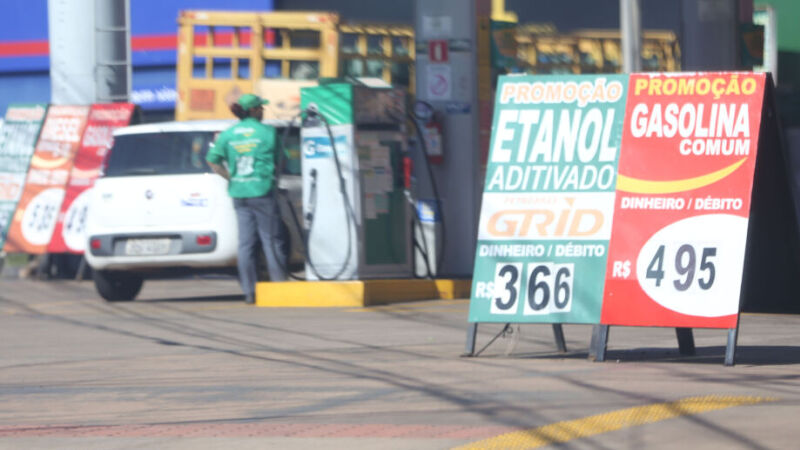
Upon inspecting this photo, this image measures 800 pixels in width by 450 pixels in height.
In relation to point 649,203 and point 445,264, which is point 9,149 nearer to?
point 445,264

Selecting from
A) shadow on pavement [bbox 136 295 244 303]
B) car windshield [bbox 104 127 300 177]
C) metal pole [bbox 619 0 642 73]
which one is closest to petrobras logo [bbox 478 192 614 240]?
metal pole [bbox 619 0 642 73]

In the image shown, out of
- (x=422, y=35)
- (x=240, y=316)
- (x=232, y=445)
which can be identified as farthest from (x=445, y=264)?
(x=232, y=445)

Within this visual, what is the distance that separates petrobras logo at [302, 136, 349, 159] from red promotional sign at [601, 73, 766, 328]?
5252 mm

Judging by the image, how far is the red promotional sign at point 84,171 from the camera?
18.6m

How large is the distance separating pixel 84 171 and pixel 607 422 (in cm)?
1303

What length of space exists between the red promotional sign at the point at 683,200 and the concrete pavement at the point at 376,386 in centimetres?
37

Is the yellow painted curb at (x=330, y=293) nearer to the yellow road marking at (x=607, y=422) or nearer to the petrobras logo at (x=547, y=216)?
the petrobras logo at (x=547, y=216)

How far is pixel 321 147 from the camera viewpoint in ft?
46.1

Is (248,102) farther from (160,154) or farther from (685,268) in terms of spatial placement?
(685,268)

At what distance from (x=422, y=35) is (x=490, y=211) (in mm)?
6709

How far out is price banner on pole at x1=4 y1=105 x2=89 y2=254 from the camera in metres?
18.9

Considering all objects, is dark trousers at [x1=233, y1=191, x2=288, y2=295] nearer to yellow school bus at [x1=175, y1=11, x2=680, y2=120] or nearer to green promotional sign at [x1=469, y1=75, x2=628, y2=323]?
green promotional sign at [x1=469, y1=75, x2=628, y2=323]

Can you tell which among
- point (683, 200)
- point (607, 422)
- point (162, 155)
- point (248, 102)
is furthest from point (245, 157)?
point (607, 422)

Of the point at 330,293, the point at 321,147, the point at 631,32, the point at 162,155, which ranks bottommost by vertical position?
the point at 330,293
